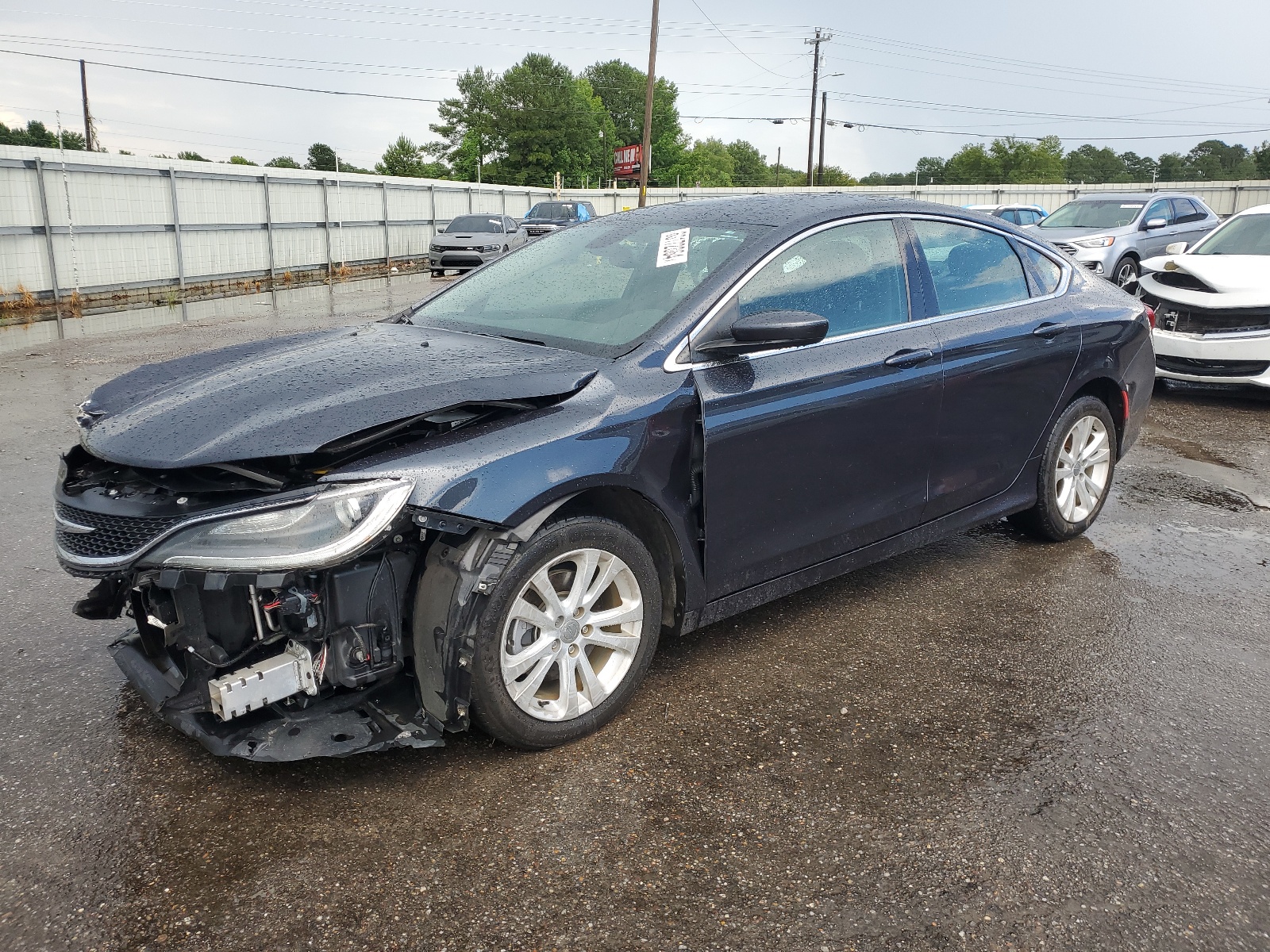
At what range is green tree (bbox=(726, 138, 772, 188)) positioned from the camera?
164500 millimetres

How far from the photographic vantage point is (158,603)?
8.96 feet

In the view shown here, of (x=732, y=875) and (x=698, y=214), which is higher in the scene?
(x=698, y=214)

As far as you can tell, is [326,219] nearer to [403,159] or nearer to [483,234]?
[483,234]

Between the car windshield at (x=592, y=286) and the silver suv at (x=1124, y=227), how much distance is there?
12772mm

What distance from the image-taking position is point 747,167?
168000 mm

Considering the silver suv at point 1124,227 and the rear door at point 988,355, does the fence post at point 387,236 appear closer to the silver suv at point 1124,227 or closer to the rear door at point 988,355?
the silver suv at point 1124,227

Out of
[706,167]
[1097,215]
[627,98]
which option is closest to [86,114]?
[1097,215]

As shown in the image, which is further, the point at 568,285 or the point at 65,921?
the point at 568,285

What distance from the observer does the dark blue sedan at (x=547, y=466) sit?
2.71 meters

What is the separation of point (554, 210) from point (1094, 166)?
129 metres

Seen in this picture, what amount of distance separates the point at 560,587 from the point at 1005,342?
2489mm

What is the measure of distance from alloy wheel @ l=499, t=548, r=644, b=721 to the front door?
1.26ft

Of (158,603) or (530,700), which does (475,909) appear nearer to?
(530,700)

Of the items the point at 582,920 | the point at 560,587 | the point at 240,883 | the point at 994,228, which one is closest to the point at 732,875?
the point at 582,920
